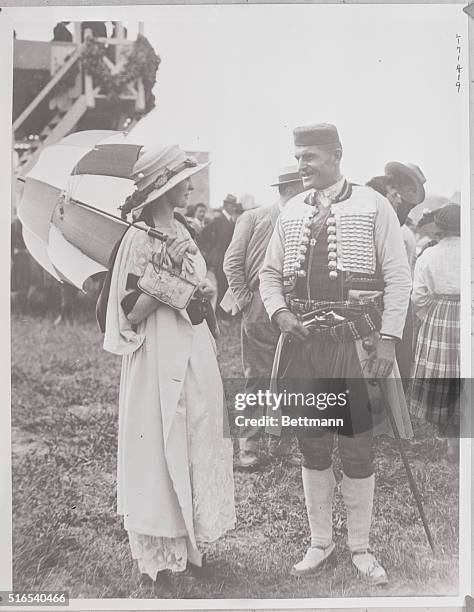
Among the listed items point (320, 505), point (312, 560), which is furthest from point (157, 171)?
point (312, 560)

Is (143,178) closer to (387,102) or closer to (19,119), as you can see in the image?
(19,119)

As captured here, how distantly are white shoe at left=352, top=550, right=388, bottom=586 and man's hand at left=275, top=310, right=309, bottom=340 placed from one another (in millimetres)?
879

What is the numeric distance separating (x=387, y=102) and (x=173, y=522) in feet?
6.02

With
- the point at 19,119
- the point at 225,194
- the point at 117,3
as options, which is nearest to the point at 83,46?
the point at 117,3

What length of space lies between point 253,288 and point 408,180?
2.41ft

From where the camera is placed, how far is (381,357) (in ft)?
8.57

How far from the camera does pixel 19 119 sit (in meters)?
2.68

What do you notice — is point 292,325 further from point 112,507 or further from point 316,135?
point 112,507

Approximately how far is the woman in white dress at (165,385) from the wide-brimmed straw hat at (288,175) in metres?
0.31

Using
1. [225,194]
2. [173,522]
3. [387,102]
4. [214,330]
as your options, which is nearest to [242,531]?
[173,522]

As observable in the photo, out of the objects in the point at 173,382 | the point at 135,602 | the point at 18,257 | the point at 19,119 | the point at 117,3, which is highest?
the point at 117,3

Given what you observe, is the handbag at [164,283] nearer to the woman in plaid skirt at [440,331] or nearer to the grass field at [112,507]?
the grass field at [112,507]

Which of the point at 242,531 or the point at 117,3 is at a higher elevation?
the point at 117,3

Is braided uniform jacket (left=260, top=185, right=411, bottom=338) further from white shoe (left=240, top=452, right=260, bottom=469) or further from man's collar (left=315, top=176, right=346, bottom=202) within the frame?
white shoe (left=240, top=452, right=260, bottom=469)
